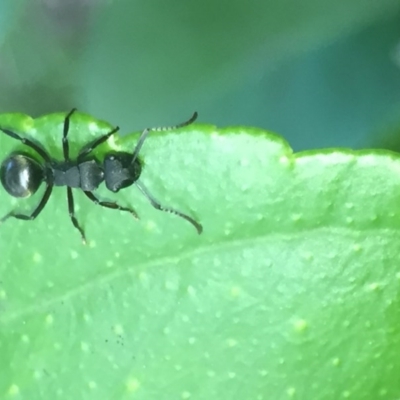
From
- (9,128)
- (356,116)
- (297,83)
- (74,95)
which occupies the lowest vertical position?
(9,128)

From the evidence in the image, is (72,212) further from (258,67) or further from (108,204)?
(258,67)

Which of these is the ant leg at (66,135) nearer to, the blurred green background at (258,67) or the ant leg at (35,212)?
the ant leg at (35,212)

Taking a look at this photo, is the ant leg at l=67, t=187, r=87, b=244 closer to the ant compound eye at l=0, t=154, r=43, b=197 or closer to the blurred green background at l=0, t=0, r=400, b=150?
the ant compound eye at l=0, t=154, r=43, b=197

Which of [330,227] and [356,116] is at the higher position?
[356,116]

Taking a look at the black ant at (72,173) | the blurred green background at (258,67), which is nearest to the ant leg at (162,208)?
the black ant at (72,173)

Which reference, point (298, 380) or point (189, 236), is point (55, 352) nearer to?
point (189, 236)

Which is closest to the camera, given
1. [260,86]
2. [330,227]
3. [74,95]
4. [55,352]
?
[330,227]

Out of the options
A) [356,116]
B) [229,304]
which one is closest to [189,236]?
[229,304]
